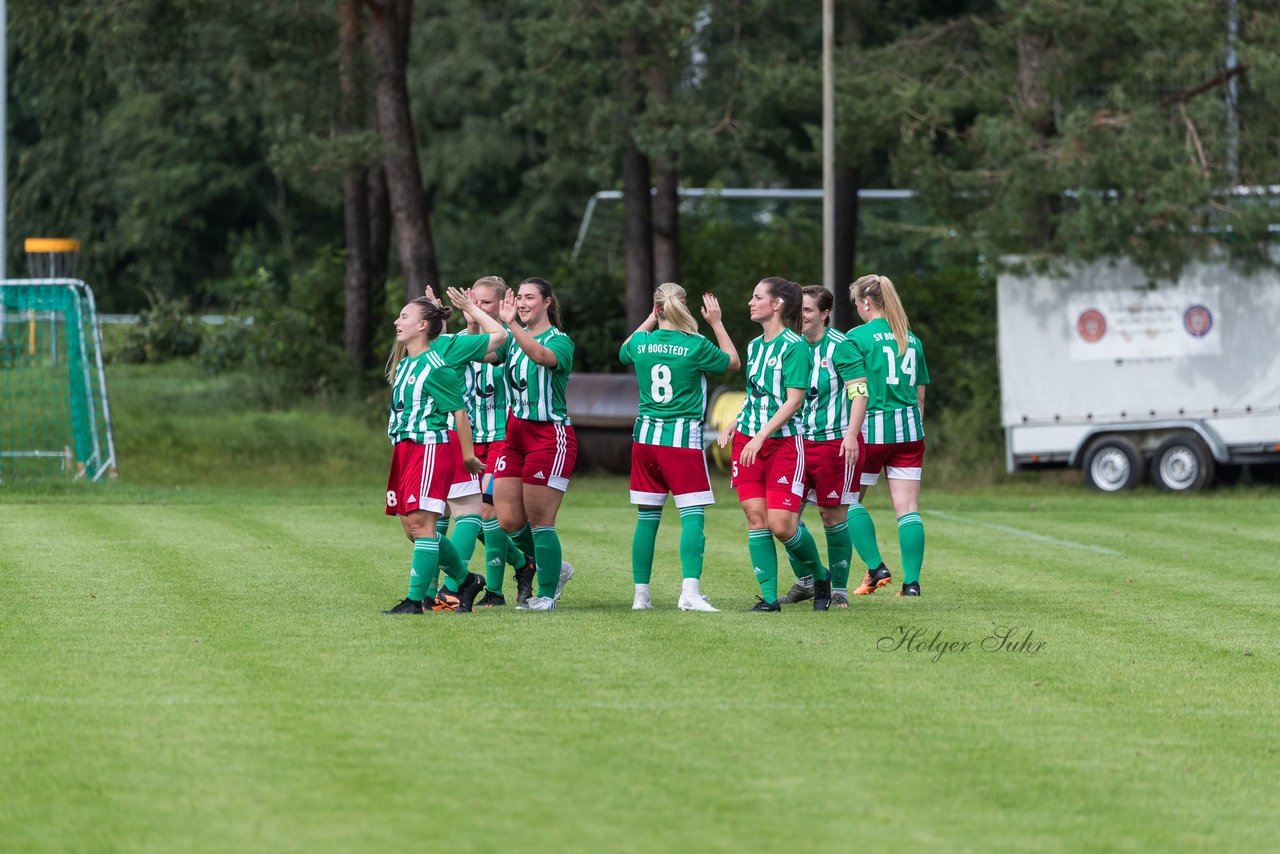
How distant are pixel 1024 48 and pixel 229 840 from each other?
23.4 metres

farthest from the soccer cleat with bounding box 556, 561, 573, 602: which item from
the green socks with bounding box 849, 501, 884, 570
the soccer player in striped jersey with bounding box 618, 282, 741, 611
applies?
the green socks with bounding box 849, 501, 884, 570

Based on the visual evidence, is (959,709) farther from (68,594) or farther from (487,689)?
(68,594)

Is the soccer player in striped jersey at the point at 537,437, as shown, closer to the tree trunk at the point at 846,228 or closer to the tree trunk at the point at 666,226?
the tree trunk at the point at 666,226

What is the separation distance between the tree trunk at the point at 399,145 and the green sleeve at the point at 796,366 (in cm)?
1980

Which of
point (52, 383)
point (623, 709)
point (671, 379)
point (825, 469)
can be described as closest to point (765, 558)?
point (825, 469)

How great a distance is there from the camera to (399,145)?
2966 centimetres

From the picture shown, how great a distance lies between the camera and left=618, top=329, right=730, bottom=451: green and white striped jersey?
33.7ft

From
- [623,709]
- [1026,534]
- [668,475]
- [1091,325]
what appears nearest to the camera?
[623,709]

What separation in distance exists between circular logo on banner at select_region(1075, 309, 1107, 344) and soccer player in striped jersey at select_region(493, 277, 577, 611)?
15758 millimetres

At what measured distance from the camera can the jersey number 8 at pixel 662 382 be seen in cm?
1027

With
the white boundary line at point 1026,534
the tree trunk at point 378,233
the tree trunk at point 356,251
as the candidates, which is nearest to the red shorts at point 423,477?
the white boundary line at point 1026,534

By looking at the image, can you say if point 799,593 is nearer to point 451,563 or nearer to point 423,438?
point 451,563

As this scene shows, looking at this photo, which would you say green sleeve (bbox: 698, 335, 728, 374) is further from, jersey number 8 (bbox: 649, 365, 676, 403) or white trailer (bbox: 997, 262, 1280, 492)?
white trailer (bbox: 997, 262, 1280, 492)

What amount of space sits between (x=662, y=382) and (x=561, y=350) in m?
0.58
